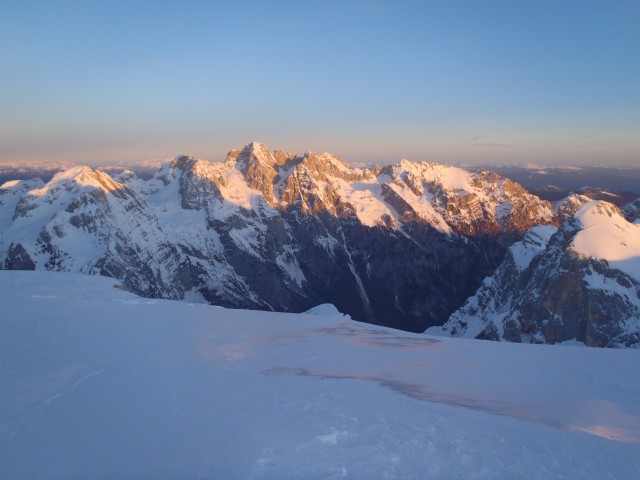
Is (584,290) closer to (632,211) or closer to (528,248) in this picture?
(528,248)

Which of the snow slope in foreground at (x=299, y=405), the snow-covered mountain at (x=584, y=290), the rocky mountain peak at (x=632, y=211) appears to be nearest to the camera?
the snow slope in foreground at (x=299, y=405)

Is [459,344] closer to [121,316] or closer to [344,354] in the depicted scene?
[344,354]

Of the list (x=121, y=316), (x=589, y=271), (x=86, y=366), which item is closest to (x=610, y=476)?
(x=86, y=366)

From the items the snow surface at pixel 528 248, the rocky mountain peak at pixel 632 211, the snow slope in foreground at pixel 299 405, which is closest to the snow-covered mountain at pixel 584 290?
the snow surface at pixel 528 248

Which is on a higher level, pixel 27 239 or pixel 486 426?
pixel 486 426

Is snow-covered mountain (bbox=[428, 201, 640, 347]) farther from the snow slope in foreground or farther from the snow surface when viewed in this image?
the snow slope in foreground

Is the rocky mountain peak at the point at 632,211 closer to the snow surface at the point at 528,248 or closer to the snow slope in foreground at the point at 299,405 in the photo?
the snow surface at the point at 528,248

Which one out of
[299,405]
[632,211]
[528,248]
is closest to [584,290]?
[528,248]
